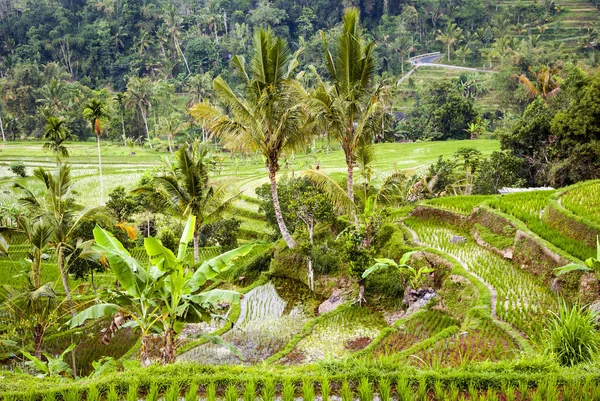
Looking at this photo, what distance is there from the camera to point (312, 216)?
12133mm

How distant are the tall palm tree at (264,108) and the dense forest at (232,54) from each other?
2517 centimetres

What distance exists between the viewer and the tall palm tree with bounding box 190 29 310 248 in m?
11.4

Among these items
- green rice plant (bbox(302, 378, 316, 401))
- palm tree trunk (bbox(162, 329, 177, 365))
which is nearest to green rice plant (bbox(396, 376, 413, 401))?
green rice plant (bbox(302, 378, 316, 401))

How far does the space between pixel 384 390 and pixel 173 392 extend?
209 centimetres

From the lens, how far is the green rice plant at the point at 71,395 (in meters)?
4.79

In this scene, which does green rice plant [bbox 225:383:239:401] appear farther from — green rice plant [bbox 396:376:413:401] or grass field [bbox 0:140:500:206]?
grass field [bbox 0:140:500:206]

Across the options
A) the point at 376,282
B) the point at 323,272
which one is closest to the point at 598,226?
the point at 376,282

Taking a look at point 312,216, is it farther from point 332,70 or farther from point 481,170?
point 481,170

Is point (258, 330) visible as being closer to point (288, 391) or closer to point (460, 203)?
point (288, 391)

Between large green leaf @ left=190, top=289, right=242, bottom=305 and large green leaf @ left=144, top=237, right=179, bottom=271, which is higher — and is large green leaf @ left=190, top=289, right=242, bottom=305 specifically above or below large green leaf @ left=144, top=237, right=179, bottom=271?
below

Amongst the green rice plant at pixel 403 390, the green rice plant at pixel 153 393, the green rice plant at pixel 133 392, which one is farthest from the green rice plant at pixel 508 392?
the green rice plant at pixel 133 392

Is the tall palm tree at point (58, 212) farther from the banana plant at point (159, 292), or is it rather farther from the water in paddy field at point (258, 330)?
the banana plant at point (159, 292)

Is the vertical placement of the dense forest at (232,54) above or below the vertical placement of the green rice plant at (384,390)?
above

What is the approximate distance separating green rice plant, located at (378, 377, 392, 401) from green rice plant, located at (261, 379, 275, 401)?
108cm
